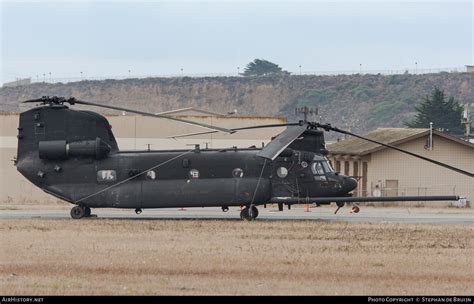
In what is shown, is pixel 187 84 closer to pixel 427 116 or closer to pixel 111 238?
pixel 427 116

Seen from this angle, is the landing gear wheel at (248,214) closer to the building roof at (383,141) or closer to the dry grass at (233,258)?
Result: the dry grass at (233,258)

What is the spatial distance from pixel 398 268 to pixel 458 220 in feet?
59.3

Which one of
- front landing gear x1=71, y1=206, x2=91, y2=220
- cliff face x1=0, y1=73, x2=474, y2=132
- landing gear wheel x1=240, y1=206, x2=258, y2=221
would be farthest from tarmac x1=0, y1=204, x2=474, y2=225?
cliff face x1=0, y1=73, x2=474, y2=132

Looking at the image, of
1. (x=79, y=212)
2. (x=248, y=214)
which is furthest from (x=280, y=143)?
(x=79, y=212)

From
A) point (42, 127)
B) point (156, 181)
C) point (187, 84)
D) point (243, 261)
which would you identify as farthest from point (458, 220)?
point (187, 84)

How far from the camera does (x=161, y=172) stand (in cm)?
3775

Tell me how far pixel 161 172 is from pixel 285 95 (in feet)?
515

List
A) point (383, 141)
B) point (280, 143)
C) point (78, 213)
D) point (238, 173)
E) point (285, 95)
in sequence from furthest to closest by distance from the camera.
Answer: point (285, 95)
point (383, 141)
point (78, 213)
point (238, 173)
point (280, 143)

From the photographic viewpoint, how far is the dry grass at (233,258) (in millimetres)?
19984

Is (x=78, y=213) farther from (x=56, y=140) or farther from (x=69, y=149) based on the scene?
(x=56, y=140)

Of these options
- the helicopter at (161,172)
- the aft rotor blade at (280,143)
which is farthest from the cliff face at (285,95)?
the aft rotor blade at (280,143)

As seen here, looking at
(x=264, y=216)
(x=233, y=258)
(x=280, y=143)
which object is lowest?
(x=264, y=216)

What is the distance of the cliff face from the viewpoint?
18325 centimetres

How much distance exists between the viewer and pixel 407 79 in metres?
197
